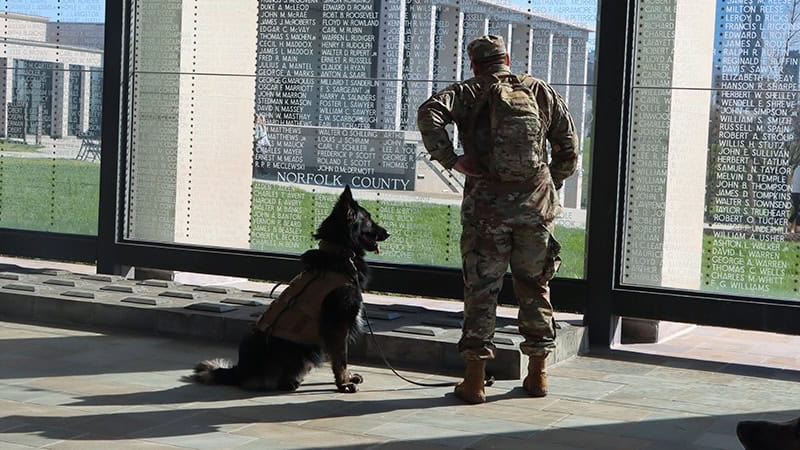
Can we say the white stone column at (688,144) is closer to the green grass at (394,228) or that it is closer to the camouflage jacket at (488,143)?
the green grass at (394,228)

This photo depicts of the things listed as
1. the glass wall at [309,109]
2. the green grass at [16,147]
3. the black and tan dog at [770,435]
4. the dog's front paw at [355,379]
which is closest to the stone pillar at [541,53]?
the glass wall at [309,109]

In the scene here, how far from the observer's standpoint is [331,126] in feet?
30.4

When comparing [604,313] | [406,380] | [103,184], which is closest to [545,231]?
[406,380]

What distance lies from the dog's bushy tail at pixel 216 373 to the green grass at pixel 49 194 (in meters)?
3.98

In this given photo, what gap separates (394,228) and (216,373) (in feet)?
8.64

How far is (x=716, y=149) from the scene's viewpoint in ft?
26.2

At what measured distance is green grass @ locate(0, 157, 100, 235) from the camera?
1041 cm

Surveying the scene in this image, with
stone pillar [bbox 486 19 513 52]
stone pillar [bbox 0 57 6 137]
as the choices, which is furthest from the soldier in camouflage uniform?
stone pillar [bbox 0 57 6 137]

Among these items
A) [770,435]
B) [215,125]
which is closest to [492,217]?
[770,435]

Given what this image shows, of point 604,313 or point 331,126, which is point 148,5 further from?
point 604,313

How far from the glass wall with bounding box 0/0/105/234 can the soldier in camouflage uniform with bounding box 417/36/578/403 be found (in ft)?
16.2

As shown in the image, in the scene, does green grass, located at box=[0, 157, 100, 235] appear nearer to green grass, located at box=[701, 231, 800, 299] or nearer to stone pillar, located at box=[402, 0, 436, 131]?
stone pillar, located at box=[402, 0, 436, 131]

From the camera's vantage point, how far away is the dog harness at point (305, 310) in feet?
21.4

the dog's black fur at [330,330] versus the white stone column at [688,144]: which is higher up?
the white stone column at [688,144]
